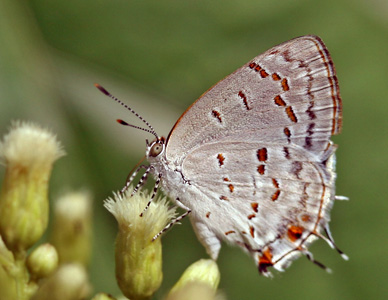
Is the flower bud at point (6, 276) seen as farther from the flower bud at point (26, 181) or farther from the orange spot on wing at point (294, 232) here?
the orange spot on wing at point (294, 232)

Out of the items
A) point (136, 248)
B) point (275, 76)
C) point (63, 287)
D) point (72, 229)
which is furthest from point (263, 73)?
point (63, 287)

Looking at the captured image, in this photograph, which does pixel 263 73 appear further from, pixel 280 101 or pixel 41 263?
pixel 41 263

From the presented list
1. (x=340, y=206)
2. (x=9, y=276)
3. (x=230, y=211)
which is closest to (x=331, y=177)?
(x=230, y=211)

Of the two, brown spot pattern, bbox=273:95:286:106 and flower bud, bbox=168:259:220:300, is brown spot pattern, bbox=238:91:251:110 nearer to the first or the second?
brown spot pattern, bbox=273:95:286:106

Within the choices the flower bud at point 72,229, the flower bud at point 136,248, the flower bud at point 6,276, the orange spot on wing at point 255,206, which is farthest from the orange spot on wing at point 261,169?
the flower bud at point 6,276

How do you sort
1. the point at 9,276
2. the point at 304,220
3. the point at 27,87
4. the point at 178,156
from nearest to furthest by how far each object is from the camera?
the point at 9,276 → the point at 304,220 → the point at 178,156 → the point at 27,87

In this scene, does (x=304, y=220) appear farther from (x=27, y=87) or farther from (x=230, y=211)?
(x=27, y=87)

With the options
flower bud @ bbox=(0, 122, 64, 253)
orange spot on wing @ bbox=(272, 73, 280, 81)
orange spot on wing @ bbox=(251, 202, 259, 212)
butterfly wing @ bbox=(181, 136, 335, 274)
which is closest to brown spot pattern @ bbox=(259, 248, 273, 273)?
butterfly wing @ bbox=(181, 136, 335, 274)
